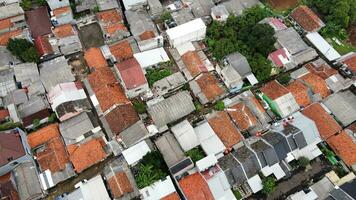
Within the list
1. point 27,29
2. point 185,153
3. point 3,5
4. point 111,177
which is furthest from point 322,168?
point 3,5

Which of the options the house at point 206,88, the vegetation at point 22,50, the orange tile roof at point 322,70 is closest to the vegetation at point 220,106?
the house at point 206,88

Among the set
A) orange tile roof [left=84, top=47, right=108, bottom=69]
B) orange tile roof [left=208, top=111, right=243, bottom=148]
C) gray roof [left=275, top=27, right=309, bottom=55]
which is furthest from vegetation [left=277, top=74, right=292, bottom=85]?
orange tile roof [left=84, top=47, right=108, bottom=69]

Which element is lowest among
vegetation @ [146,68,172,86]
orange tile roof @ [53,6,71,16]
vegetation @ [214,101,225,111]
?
vegetation @ [214,101,225,111]

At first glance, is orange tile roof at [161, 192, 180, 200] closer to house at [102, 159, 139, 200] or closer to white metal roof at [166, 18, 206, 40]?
house at [102, 159, 139, 200]

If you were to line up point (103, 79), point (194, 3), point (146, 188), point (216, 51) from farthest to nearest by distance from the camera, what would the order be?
1. point (194, 3)
2. point (216, 51)
3. point (103, 79)
4. point (146, 188)

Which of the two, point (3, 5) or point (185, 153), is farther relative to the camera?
point (3, 5)

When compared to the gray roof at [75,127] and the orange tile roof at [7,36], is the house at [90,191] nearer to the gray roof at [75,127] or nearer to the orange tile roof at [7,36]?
the gray roof at [75,127]

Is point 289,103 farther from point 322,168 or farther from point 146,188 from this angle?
point 146,188
